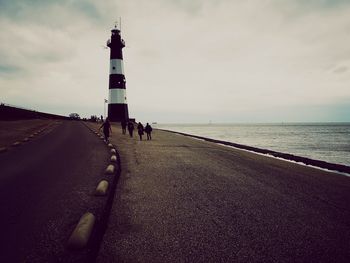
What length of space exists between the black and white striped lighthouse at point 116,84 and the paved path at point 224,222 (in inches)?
1883

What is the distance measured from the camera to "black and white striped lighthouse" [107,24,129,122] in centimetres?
5441

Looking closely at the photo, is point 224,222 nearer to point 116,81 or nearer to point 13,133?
point 13,133

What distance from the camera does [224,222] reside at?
195 inches

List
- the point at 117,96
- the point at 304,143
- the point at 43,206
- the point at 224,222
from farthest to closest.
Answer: the point at 117,96, the point at 304,143, the point at 43,206, the point at 224,222

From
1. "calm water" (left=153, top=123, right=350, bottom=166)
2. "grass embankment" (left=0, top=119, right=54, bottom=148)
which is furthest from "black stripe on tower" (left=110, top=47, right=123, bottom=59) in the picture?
"calm water" (left=153, top=123, right=350, bottom=166)

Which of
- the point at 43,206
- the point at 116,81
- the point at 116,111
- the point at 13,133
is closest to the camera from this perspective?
the point at 43,206

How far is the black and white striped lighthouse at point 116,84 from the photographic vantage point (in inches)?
2142

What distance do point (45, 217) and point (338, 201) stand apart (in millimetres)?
6509

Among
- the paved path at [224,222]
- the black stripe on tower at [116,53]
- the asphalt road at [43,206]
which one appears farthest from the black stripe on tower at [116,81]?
the paved path at [224,222]

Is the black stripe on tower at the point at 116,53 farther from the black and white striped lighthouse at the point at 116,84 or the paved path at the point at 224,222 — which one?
the paved path at the point at 224,222

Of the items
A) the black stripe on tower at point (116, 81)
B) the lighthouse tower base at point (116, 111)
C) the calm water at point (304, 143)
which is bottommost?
the calm water at point (304, 143)

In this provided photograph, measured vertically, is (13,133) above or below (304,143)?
above

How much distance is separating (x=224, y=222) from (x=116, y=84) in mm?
51735

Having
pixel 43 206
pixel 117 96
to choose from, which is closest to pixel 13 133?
pixel 43 206
